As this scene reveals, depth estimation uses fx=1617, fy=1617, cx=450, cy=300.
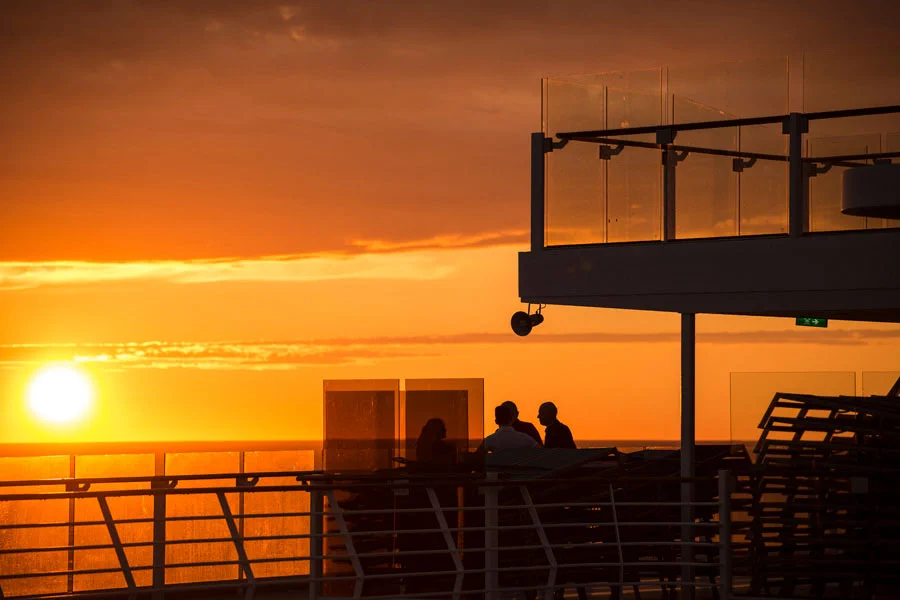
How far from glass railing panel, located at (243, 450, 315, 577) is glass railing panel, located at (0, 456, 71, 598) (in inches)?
59.3

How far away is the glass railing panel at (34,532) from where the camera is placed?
41.6 ft

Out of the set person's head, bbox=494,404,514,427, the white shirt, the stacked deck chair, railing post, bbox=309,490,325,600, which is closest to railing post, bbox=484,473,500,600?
railing post, bbox=309,490,325,600

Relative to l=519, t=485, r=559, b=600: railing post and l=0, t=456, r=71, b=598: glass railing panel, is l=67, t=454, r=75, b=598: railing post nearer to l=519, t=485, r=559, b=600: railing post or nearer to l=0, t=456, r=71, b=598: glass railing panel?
l=0, t=456, r=71, b=598: glass railing panel

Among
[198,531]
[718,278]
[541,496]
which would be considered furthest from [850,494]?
[198,531]

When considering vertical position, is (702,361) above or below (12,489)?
above

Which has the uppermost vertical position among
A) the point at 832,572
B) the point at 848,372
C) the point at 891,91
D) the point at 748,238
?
the point at 891,91

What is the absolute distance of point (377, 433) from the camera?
15.3 m

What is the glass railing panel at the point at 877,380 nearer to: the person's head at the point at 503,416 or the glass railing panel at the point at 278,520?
the person's head at the point at 503,416

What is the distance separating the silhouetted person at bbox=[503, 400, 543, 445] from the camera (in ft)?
42.7

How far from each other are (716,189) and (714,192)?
0.03 metres

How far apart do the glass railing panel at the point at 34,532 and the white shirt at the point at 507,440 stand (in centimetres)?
341

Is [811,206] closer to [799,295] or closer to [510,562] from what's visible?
[799,295]

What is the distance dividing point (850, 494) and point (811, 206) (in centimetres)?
323

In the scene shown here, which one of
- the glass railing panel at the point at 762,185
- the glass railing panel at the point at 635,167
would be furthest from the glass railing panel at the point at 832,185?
the glass railing panel at the point at 635,167
